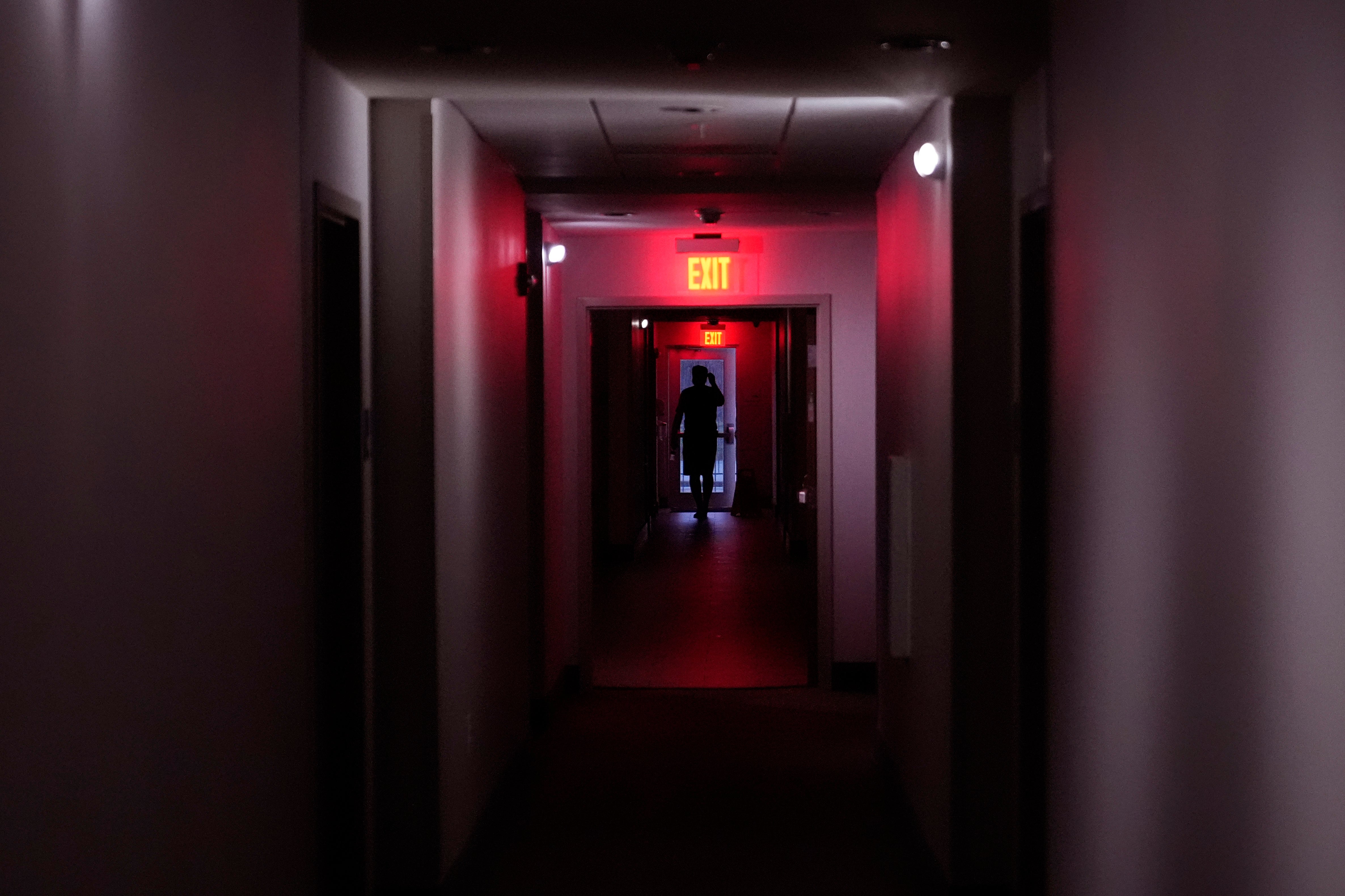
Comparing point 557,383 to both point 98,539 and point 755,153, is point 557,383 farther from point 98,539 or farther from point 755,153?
point 98,539

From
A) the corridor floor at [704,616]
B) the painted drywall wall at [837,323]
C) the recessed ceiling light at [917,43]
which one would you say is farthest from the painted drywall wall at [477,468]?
the corridor floor at [704,616]

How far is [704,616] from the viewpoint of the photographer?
1028 centimetres

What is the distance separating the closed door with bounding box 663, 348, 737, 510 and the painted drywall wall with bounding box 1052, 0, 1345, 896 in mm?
16762

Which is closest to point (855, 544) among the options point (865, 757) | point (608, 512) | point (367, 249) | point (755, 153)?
point (865, 757)

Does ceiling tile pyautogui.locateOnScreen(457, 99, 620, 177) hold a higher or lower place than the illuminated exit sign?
higher

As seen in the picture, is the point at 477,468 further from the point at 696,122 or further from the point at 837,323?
the point at 837,323

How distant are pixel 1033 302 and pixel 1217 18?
2273 millimetres

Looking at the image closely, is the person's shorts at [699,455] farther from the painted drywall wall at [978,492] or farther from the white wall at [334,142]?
the white wall at [334,142]

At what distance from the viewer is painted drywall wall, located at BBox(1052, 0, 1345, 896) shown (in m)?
1.65

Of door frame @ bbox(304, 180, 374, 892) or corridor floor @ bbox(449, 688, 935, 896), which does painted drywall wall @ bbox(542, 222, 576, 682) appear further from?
door frame @ bbox(304, 180, 374, 892)

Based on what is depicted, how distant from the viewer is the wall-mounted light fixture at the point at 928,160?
14.4 ft

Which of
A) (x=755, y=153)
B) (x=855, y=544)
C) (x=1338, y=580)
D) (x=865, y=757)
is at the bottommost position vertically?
(x=865, y=757)

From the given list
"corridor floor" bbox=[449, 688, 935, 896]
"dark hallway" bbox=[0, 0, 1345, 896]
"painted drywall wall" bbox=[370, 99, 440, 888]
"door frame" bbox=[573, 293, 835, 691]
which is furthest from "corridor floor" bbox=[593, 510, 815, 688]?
"painted drywall wall" bbox=[370, 99, 440, 888]

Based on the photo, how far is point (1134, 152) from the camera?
7.60ft
